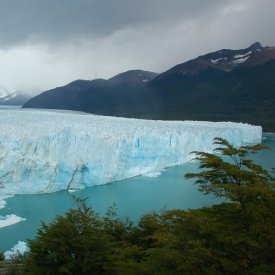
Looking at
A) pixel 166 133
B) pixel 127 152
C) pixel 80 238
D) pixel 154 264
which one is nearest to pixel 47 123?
pixel 127 152

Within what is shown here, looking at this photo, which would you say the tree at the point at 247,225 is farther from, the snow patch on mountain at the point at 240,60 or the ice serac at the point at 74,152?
the snow patch on mountain at the point at 240,60

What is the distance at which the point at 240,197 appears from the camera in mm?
3123

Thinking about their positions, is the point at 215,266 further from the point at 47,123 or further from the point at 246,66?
the point at 246,66

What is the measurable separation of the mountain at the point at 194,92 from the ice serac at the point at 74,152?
31.8 meters

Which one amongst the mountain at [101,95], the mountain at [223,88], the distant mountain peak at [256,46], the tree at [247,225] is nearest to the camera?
the tree at [247,225]

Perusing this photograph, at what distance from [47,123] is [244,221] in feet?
43.9

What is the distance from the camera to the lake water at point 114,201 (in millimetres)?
10562

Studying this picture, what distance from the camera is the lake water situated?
10.6 meters

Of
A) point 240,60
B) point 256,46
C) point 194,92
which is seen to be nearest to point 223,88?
point 194,92

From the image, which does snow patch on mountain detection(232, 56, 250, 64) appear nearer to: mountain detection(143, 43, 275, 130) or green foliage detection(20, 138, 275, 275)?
mountain detection(143, 43, 275, 130)

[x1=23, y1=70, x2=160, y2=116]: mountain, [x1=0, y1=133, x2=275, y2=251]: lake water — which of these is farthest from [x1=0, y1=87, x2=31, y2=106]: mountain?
[x1=0, y1=133, x2=275, y2=251]: lake water

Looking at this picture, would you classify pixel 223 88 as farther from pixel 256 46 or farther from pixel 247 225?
pixel 247 225

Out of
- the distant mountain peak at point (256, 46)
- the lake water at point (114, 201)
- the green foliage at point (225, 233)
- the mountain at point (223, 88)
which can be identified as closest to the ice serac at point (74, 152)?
the lake water at point (114, 201)

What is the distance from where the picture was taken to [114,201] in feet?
43.1
